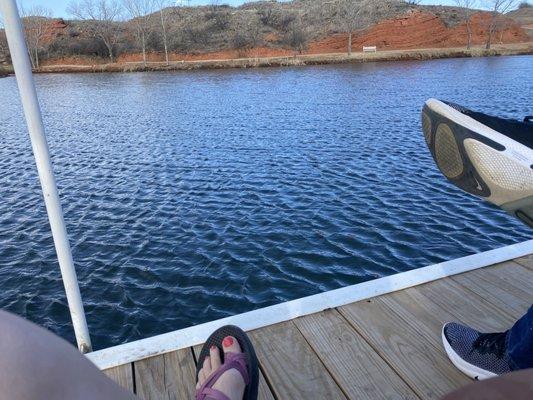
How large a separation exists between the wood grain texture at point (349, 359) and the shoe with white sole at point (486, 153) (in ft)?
2.89

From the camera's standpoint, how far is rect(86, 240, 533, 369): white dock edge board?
2.11 meters

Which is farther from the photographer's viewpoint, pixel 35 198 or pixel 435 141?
pixel 35 198

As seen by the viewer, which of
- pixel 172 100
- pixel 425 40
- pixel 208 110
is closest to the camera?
pixel 208 110

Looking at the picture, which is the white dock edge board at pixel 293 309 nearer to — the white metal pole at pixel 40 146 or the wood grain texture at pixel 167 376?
the wood grain texture at pixel 167 376

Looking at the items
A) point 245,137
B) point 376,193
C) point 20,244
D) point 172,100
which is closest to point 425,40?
point 172,100

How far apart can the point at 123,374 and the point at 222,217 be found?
16.8 ft

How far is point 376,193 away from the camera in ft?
26.1

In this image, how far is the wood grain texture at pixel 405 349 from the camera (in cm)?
189

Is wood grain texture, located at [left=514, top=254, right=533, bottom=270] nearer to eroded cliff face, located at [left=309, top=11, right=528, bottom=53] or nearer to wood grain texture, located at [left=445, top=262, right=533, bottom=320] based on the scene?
wood grain texture, located at [left=445, top=262, right=533, bottom=320]

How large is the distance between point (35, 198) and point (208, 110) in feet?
36.8

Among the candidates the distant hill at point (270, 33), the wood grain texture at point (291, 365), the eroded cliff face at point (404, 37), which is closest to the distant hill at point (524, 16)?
the distant hill at point (270, 33)

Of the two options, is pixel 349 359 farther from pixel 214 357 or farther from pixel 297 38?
pixel 297 38

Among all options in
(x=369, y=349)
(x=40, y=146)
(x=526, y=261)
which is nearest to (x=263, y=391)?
(x=369, y=349)

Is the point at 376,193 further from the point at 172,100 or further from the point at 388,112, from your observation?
the point at 172,100
